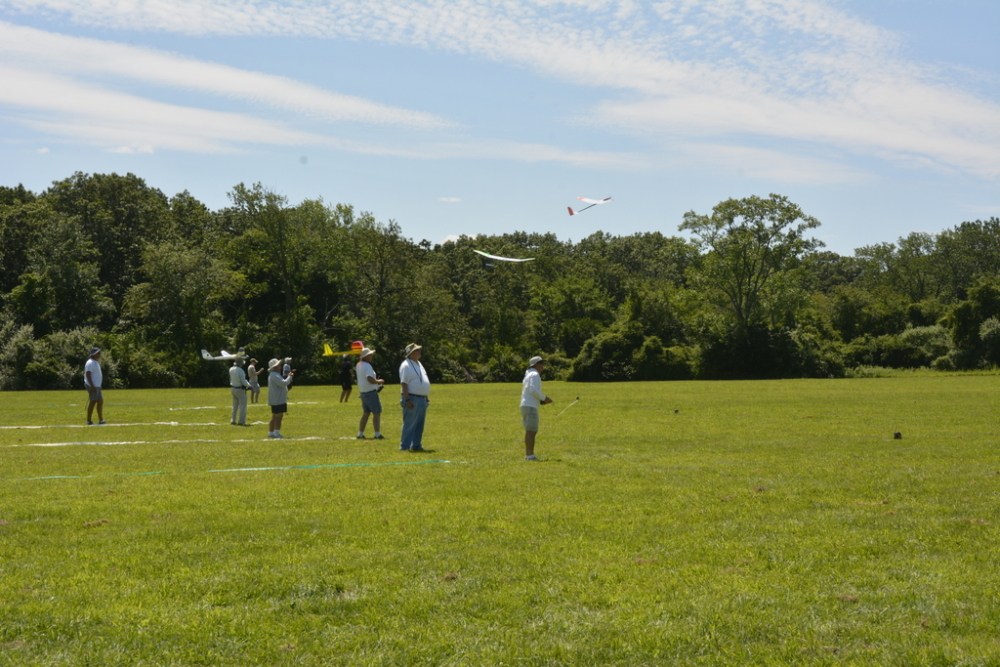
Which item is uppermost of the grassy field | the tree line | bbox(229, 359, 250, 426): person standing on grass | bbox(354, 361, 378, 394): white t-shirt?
the tree line

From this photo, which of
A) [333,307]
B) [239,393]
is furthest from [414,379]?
[333,307]

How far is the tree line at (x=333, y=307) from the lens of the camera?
6231 centimetres

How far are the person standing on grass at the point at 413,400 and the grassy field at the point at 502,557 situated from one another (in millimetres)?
677

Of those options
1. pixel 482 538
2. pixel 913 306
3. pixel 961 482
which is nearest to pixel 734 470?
pixel 961 482

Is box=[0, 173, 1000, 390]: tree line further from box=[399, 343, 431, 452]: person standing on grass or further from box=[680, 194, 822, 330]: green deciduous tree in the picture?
box=[399, 343, 431, 452]: person standing on grass

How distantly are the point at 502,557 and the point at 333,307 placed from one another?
6664cm

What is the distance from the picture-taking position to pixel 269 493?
36.8ft

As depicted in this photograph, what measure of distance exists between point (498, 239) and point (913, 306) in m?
46.1

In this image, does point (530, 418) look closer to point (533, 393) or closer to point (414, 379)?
point (533, 393)

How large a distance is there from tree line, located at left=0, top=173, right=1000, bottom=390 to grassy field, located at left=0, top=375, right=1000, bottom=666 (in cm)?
4749

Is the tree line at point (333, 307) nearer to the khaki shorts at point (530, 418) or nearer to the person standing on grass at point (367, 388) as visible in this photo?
the person standing on grass at point (367, 388)

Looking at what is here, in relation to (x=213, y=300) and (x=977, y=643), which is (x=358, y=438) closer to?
(x=977, y=643)

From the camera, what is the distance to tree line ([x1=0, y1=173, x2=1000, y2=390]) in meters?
62.3

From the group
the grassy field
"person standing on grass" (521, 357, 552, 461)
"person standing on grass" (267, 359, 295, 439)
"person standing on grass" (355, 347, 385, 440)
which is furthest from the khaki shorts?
"person standing on grass" (267, 359, 295, 439)
